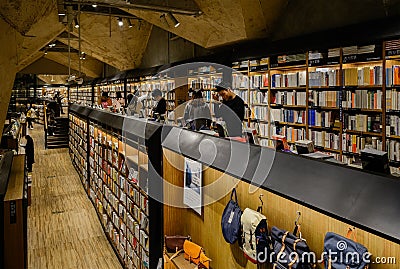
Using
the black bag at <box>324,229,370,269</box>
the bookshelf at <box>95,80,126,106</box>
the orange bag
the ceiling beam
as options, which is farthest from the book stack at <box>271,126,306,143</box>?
the bookshelf at <box>95,80,126,106</box>

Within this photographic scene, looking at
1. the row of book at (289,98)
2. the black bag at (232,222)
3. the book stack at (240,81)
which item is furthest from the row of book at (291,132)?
the black bag at (232,222)

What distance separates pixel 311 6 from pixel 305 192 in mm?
5753

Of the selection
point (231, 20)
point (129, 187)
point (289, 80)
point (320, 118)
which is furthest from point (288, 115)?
point (129, 187)

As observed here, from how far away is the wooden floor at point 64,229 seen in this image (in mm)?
6137

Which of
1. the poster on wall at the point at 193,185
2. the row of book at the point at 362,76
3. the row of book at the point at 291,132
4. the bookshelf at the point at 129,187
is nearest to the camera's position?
the poster on wall at the point at 193,185

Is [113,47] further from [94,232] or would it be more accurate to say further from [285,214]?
[285,214]

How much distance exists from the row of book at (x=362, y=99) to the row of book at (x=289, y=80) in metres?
0.96

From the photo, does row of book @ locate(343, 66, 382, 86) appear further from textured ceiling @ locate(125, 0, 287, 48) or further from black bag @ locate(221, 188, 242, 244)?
black bag @ locate(221, 188, 242, 244)

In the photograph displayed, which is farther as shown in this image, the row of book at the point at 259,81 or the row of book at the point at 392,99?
the row of book at the point at 259,81

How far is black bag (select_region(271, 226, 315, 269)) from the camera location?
2.13 m

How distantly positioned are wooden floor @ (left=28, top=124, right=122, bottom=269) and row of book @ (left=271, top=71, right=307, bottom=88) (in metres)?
4.26

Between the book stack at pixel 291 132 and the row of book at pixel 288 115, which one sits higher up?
the row of book at pixel 288 115

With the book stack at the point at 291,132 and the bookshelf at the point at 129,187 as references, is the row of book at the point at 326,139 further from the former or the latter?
the bookshelf at the point at 129,187

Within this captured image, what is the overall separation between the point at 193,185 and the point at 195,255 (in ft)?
2.18
